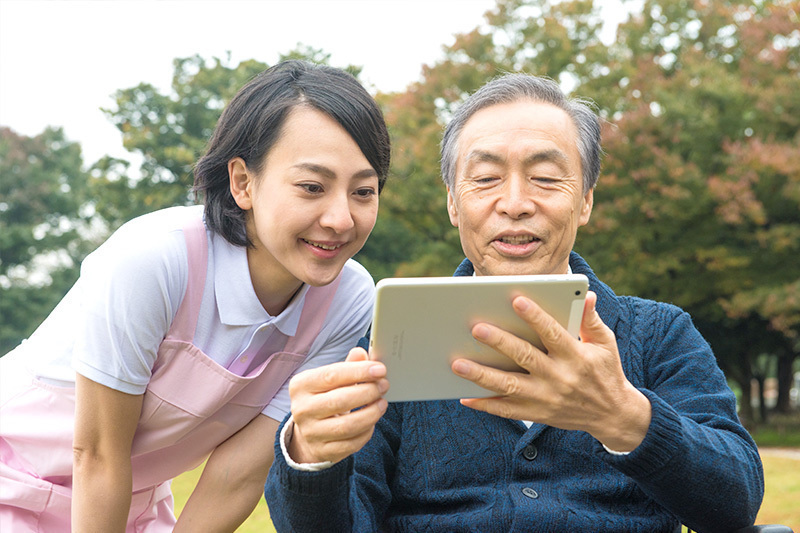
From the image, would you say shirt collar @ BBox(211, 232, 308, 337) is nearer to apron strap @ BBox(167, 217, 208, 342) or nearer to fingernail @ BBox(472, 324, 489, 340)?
apron strap @ BBox(167, 217, 208, 342)

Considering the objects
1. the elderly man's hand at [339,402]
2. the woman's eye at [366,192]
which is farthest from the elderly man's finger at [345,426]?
the woman's eye at [366,192]

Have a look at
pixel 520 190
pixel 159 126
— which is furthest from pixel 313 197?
pixel 159 126

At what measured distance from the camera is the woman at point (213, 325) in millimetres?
2363

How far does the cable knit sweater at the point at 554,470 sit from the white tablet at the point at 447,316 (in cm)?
38

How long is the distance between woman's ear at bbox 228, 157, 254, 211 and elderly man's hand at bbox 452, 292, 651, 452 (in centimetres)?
109

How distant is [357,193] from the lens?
2.44m

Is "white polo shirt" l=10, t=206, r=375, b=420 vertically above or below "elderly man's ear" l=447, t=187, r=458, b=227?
below

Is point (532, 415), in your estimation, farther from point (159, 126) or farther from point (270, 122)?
point (159, 126)

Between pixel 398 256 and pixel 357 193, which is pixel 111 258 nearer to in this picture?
pixel 357 193

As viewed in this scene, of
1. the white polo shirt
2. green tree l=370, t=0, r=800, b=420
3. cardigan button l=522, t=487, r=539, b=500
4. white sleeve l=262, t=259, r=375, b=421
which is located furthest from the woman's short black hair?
green tree l=370, t=0, r=800, b=420

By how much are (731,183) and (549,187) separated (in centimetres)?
1082

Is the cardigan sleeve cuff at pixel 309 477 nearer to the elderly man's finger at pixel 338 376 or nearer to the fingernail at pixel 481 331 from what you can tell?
the elderly man's finger at pixel 338 376

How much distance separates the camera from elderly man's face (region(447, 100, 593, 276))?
2529mm

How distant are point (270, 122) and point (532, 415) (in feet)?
4.07
